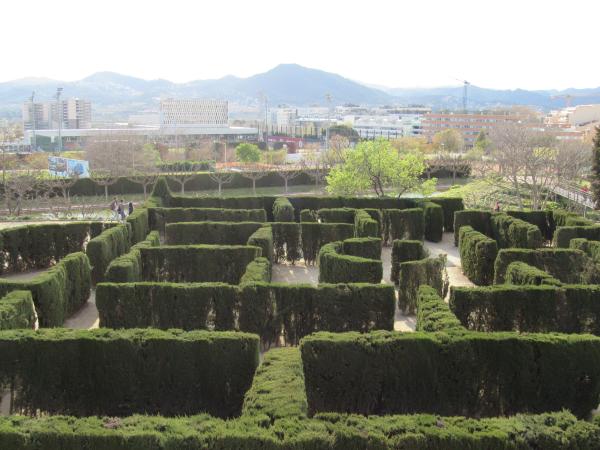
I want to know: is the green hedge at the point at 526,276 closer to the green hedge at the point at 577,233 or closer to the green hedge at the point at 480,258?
the green hedge at the point at 480,258

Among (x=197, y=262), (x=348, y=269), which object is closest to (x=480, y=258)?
(x=348, y=269)

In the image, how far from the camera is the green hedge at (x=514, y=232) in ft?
87.9

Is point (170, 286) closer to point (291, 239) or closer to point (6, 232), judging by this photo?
point (291, 239)

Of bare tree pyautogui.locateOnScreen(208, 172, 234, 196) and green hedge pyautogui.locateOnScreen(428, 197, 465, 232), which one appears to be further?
bare tree pyautogui.locateOnScreen(208, 172, 234, 196)

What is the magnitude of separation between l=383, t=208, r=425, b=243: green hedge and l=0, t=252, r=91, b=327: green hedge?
51.4 ft

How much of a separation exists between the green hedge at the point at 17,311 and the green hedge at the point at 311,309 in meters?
5.95

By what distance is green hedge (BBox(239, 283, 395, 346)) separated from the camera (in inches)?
682

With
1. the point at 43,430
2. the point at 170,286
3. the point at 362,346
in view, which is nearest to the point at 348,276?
the point at 170,286

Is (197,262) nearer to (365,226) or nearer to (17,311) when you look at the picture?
(17,311)

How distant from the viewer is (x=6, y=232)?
2631cm

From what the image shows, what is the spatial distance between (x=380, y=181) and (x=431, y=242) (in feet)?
29.3

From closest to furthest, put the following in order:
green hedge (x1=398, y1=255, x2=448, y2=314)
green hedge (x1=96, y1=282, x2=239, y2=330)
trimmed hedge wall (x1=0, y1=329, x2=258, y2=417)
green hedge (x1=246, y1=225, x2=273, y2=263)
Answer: trimmed hedge wall (x1=0, y1=329, x2=258, y2=417), green hedge (x1=96, y1=282, x2=239, y2=330), green hedge (x1=398, y1=255, x2=448, y2=314), green hedge (x1=246, y1=225, x2=273, y2=263)

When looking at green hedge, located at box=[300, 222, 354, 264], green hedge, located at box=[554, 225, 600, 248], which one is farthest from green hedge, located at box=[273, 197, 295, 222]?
green hedge, located at box=[554, 225, 600, 248]

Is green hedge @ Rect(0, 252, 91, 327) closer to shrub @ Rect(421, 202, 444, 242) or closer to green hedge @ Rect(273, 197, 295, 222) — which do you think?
green hedge @ Rect(273, 197, 295, 222)
